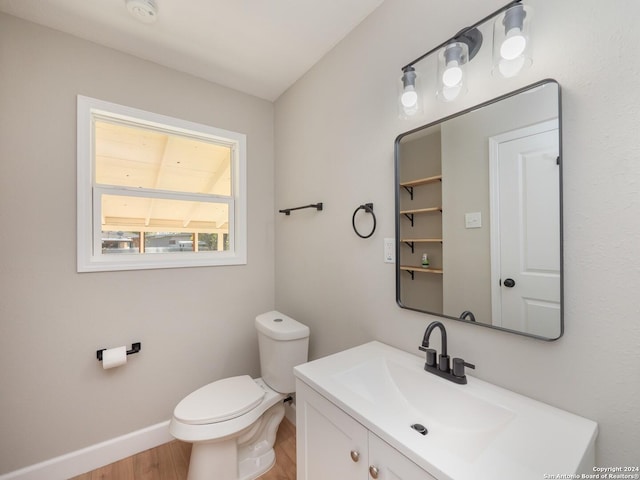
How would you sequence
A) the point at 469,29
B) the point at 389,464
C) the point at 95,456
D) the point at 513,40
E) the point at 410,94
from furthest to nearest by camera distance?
the point at 95,456
the point at 410,94
the point at 469,29
the point at 513,40
the point at 389,464

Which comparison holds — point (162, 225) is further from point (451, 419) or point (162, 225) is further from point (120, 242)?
point (451, 419)

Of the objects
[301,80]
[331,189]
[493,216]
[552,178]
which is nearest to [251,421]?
[331,189]

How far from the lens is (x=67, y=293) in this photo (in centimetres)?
158

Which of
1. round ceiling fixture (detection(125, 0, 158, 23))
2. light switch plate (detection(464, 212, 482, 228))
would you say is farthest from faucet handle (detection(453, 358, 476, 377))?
round ceiling fixture (detection(125, 0, 158, 23))

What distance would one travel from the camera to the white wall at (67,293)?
1460 millimetres

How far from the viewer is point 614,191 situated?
0.75m

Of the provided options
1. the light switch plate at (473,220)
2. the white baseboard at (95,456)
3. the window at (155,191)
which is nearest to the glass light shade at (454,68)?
the light switch plate at (473,220)

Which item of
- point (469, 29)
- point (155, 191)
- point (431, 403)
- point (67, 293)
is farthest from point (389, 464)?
point (155, 191)

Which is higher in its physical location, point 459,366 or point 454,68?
point 454,68

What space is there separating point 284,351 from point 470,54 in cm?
171

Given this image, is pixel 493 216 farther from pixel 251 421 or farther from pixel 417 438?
pixel 251 421

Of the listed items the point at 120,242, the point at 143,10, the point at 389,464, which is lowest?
the point at 389,464

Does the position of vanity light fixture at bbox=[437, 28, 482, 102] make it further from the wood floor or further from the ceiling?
the wood floor

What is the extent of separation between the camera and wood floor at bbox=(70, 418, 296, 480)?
1581 millimetres
